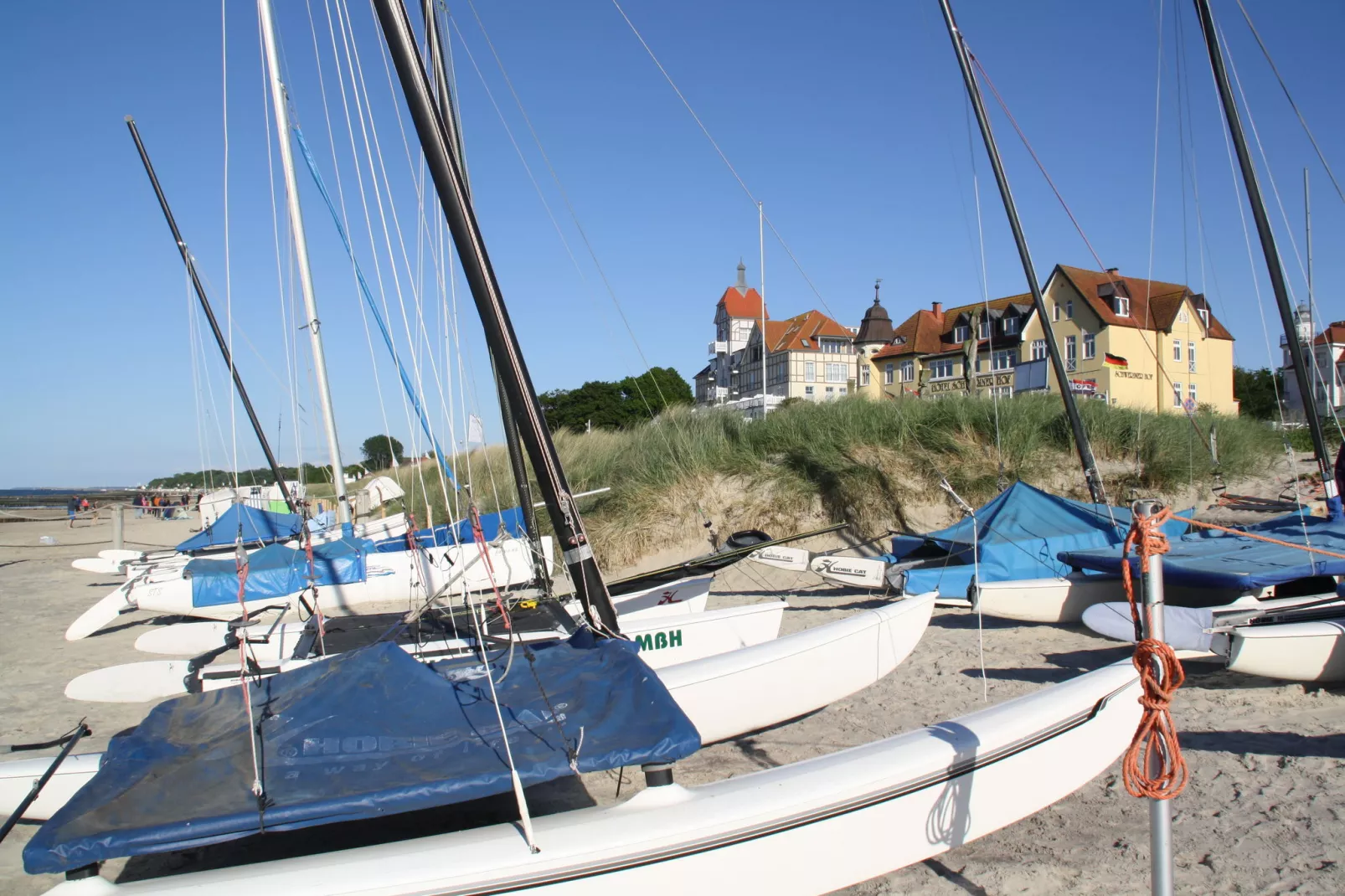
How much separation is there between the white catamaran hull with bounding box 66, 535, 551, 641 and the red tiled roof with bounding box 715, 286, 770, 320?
69.7m

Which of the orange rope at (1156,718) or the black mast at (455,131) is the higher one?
the black mast at (455,131)

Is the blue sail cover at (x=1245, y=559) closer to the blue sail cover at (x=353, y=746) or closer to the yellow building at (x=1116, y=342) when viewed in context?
the blue sail cover at (x=353, y=746)

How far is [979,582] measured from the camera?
863 centimetres

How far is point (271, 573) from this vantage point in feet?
33.3

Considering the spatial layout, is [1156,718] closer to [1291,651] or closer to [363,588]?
[1291,651]

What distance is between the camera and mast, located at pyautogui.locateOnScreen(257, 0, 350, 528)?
1140 centimetres

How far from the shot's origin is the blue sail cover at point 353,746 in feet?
10.0

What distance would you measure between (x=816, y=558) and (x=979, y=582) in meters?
2.05

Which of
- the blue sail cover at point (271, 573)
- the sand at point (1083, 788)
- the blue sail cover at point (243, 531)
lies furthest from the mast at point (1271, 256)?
the blue sail cover at point (243, 531)

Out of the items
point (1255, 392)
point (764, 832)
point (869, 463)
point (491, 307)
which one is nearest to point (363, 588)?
point (491, 307)

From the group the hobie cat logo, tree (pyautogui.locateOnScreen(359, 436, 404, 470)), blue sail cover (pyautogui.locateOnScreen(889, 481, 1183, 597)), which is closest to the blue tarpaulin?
the hobie cat logo

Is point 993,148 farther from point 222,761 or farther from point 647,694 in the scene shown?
point 222,761

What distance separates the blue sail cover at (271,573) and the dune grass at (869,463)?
3.43 m

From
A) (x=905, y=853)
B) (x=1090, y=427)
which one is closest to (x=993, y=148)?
(x=1090, y=427)
